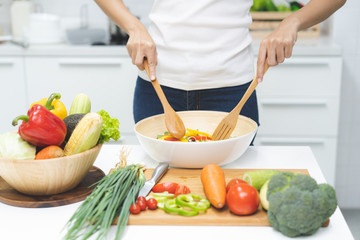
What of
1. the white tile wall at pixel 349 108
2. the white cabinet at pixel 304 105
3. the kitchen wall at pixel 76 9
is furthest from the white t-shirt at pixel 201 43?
the kitchen wall at pixel 76 9

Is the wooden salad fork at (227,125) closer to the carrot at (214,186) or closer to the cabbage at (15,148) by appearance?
the carrot at (214,186)

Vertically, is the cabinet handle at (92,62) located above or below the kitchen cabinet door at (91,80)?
above

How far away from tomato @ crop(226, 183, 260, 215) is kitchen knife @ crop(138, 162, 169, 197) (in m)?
0.20

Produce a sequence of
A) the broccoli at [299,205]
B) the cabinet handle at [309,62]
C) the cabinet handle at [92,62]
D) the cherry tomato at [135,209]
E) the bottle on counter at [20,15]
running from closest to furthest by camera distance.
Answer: the broccoli at [299,205]
the cherry tomato at [135,209]
the cabinet handle at [309,62]
the cabinet handle at [92,62]
the bottle on counter at [20,15]

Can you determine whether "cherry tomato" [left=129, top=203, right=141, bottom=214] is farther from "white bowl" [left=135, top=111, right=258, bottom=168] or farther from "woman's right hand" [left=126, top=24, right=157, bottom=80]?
"woman's right hand" [left=126, top=24, right=157, bottom=80]

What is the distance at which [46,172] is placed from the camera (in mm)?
985

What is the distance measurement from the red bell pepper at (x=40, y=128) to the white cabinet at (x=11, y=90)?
1717mm

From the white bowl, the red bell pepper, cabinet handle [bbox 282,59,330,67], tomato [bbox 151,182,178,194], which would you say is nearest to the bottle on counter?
cabinet handle [bbox 282,59,330,67]

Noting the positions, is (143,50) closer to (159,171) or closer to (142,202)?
(159,171)

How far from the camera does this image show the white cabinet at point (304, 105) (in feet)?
8.21

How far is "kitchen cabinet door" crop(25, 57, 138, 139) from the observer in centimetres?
260

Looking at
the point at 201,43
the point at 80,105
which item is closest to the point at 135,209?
the point at 80,105

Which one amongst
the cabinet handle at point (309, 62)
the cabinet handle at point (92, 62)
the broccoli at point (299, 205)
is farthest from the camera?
the cabinet handle at point (92, 62)

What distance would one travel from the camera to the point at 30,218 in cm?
98
